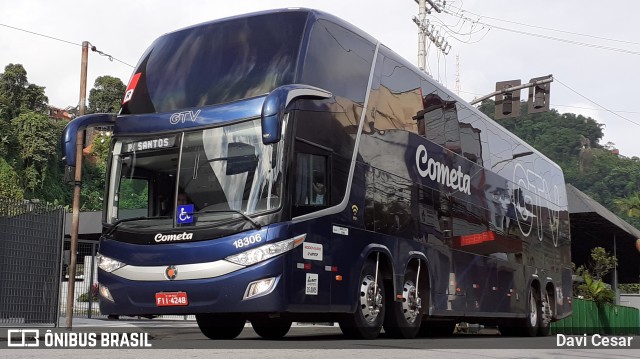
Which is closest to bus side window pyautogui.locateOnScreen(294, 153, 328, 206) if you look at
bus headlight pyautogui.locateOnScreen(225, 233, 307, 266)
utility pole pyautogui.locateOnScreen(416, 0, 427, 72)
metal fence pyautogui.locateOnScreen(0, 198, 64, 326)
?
bus headlight pyautogui.locateOnScreen(225, 233, 307, 266)

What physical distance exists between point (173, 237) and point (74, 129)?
214 cm

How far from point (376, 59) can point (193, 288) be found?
15.9ft

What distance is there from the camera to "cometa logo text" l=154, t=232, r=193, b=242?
34.9ft

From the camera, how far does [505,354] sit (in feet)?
33.1

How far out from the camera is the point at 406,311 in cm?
1314

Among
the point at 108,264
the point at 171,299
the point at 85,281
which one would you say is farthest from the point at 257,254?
the point at 85,281

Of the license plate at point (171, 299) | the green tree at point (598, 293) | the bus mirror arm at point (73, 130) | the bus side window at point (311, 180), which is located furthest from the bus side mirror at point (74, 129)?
the green tree at point (598, 293)

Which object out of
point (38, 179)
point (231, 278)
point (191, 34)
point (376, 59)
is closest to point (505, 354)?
point (231, 278)

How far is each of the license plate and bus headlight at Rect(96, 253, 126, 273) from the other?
2.50 ft

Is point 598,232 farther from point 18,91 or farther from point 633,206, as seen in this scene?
point 18,91

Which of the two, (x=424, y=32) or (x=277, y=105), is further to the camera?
(x=424, y=32)

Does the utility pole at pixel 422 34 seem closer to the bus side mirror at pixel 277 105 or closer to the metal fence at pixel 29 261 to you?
the metal fence at pixel 29 261

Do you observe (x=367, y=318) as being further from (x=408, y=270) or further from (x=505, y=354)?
(x=505, y=354)

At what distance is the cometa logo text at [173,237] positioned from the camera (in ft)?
34.9
